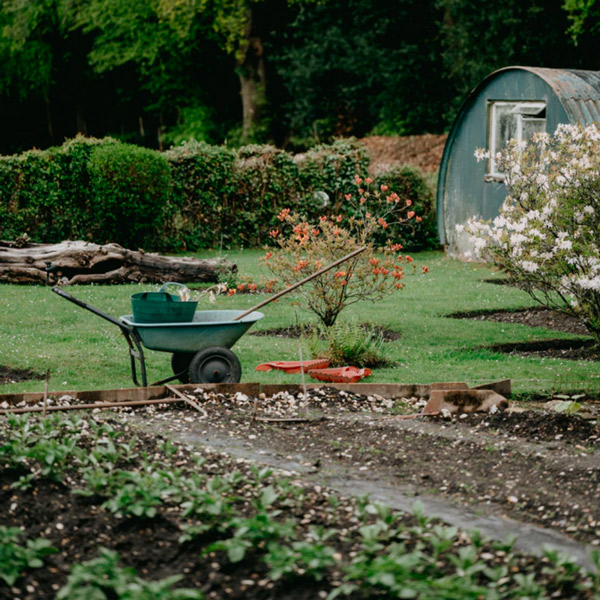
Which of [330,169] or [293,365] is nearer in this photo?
[293,365]

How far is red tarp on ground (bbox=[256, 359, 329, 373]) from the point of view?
26.2ft

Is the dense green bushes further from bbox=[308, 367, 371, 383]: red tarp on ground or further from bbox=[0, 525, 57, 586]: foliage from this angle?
bbox=[0, 525, 57, 586]: foliage

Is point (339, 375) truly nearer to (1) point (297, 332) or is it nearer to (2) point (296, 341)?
(2) point (296, 341)

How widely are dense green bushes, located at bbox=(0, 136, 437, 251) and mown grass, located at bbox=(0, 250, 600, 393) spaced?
363 cm

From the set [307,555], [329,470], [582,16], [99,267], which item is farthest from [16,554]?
[582,16]

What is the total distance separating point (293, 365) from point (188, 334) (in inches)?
57.5

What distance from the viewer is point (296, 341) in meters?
9.56

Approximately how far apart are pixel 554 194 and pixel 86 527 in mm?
5037

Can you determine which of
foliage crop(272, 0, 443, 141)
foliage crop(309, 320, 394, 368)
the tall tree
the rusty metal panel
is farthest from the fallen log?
the tall tree

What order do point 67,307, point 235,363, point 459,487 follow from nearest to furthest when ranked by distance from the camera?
point 459,487, point 235,363, point 67,307

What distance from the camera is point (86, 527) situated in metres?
4.17

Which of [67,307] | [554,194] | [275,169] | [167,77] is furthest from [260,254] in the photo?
[167,77]

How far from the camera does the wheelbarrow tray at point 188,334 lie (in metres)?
6.80

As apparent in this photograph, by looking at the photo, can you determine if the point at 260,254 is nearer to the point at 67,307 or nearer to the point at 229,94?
the point at 67,307
